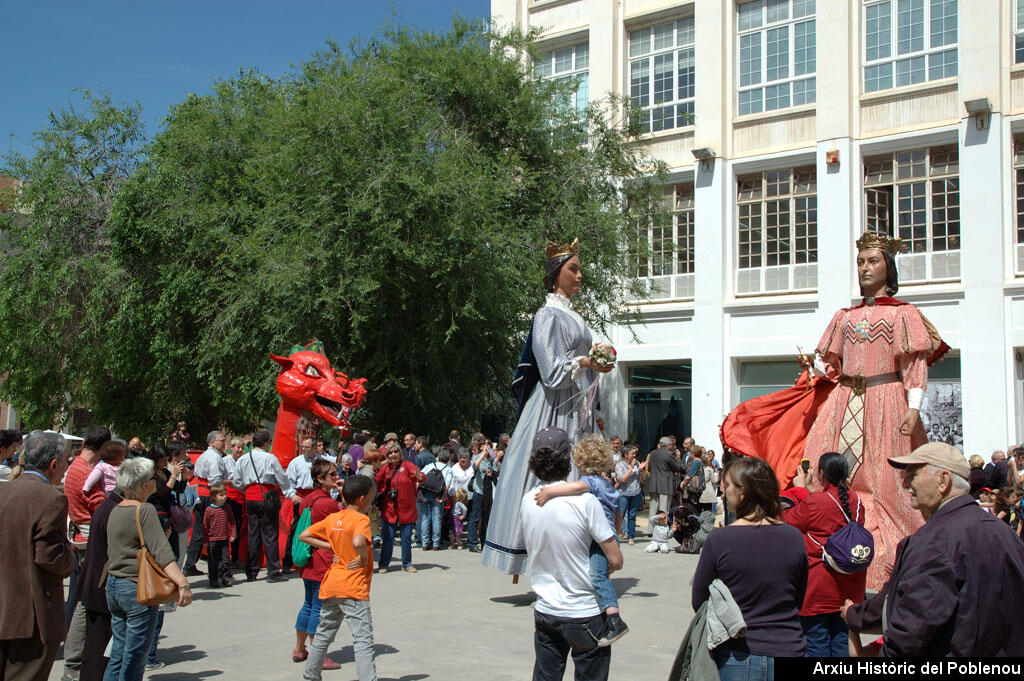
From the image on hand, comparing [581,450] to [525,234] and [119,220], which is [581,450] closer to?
[525,234]

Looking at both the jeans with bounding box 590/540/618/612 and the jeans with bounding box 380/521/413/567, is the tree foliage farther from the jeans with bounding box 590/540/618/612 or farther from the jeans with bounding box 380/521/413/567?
the jeans with bounding box 590/540/618/612

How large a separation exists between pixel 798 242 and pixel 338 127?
11.9m

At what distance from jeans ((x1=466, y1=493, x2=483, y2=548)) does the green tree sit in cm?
1179

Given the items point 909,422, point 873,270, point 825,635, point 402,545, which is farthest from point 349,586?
point 402,545

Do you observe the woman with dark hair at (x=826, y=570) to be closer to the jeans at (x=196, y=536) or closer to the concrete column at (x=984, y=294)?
the jeans at (x=196, y=536)

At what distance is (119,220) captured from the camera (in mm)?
21719

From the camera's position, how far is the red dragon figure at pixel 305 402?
1296 cm

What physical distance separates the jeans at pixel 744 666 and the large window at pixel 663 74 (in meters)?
21.8

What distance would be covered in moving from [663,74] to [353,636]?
71.8ft

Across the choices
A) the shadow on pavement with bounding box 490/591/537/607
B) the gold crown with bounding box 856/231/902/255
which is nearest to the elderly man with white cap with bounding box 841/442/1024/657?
the gold crown with bounding box 856/231/902/255

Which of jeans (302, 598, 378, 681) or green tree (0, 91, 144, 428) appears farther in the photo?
green tree (0, 91, 144, 428)

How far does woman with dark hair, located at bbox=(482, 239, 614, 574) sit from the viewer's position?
25.2 feet

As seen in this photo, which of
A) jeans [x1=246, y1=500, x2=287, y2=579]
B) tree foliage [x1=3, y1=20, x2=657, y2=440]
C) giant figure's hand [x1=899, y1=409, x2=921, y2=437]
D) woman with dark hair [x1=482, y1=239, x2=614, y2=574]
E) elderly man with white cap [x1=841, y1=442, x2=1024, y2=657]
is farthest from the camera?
tree foliage [x1=3, y1=20, x2=657, y2=440]

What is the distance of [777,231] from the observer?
23.3 metres
